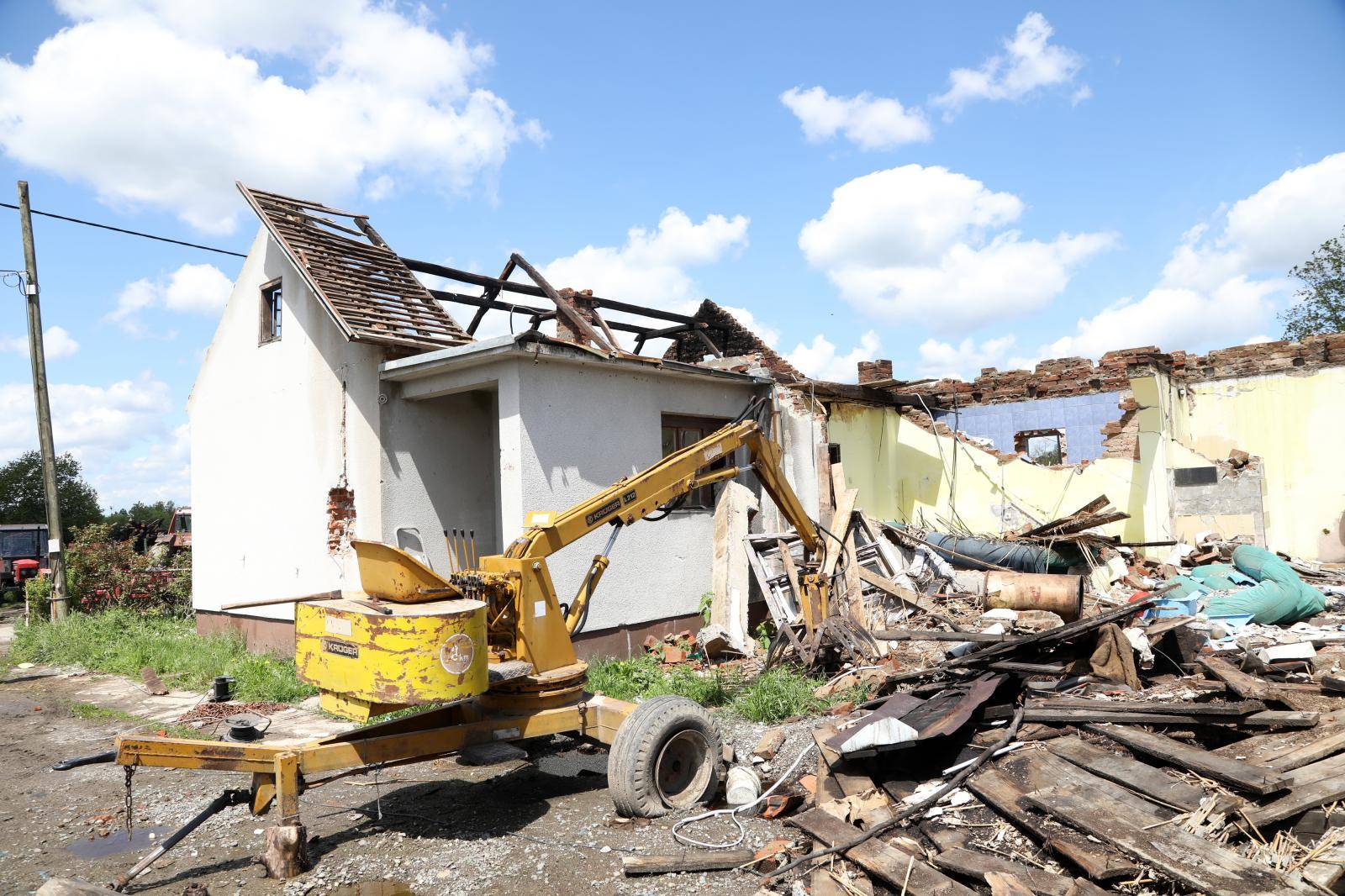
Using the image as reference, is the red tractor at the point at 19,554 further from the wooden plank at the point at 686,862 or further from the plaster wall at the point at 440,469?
the wooden plank at the point at 686,862

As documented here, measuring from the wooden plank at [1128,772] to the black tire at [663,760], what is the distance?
215 cm

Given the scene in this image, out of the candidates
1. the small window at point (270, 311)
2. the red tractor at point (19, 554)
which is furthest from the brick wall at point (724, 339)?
the red tractor at point (19, 554)

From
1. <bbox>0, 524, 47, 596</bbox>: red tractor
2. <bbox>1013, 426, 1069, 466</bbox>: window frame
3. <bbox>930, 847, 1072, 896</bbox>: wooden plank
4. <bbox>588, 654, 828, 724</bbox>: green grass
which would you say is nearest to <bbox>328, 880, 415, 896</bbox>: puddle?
<bbox>930, 847, 1072, 896</bbox>: wooden plank

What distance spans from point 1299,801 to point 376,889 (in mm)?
4701

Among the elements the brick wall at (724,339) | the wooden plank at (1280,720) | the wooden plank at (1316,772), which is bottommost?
the wooden plank at (1316,772)

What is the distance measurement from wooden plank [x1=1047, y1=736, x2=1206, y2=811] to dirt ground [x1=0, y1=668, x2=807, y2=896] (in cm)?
178

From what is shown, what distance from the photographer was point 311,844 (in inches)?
199

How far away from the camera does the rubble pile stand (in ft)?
13.1

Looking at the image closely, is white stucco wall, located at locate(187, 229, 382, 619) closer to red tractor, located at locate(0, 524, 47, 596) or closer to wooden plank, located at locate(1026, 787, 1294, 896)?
wooden plank, located at locate(1026, 787, 1294, 896)

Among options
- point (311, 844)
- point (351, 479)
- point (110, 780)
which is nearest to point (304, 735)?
point (110, 780)

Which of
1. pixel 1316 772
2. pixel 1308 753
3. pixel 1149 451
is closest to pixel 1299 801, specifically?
pixel 1316 772

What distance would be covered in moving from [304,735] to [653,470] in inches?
156

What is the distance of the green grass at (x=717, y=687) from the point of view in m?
7.30

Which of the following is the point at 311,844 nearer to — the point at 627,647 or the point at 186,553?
the point at 627,647
